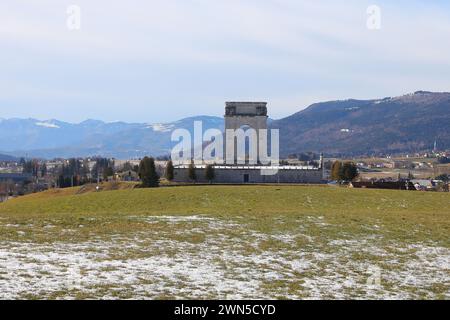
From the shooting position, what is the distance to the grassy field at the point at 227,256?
1553cm

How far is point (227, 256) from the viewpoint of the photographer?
20234mm

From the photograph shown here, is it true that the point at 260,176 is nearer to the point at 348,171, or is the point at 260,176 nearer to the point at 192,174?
the point at 192,174

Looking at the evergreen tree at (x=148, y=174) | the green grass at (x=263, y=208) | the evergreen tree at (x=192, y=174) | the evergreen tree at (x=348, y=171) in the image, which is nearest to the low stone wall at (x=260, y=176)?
the evergreen tree at (x=192, y=174)

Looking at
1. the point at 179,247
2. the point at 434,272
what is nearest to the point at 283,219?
the point at 179,247

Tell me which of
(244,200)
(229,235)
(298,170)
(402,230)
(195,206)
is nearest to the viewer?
(229,235)

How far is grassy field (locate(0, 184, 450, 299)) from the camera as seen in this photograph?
1553 cm

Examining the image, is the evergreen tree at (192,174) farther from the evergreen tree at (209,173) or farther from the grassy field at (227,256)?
the grassy field at (227,256)

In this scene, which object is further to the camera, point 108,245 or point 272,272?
point 108,245

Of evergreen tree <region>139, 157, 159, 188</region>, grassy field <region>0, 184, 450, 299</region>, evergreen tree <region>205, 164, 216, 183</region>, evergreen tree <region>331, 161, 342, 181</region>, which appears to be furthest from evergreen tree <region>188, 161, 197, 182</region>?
grassy field <region>0, 184, 450, 299</region>

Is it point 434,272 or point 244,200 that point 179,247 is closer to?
point 434,272

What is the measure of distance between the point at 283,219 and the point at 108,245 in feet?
41.6

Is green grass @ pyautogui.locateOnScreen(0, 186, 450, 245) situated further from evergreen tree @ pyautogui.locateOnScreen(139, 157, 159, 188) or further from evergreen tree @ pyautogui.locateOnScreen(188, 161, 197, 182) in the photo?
evergreen tree @ pyautogui.locateOnScreen(188, 161, 197, 182)

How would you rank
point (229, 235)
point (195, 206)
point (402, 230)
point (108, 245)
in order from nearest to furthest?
1. point (108, 245)
2. point (229, 235)
3. point (402, 230)
4. point (195, 206)
